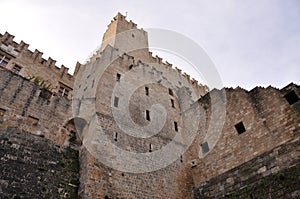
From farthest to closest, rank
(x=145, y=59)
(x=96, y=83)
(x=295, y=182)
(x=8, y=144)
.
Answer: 1. (x=145, y=59)
2. (x=96, y=83)
3. (x=8, y=144)
4. (x=295, y=182)

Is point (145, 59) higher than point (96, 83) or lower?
higher

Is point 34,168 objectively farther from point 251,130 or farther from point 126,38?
point 126,38

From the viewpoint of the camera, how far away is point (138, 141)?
39.6 feet

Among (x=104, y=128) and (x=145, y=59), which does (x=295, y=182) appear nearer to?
(x=104, y=128)

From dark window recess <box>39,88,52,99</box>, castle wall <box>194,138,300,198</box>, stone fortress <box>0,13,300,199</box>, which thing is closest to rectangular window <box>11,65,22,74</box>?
stone fortress <box>0,13,300,199</box>

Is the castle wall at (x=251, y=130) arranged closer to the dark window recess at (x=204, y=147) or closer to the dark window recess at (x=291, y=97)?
the dark window recess at (x=291, y=97)

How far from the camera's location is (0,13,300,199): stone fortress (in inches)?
360

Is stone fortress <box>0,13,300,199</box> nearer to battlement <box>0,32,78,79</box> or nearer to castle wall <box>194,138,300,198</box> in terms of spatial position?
castle wall <box>194,138,300,198</box>

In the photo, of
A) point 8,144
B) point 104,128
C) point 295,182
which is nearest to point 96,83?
point 104,128

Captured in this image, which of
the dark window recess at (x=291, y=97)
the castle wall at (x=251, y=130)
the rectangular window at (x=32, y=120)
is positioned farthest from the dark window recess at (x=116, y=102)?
the dark window recess at (x=291, y=97)

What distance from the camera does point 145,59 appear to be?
72.2ft

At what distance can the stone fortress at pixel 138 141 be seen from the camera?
30.0 ft

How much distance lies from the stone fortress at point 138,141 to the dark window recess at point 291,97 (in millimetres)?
35

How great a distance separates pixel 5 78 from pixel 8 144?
339 centimetres
